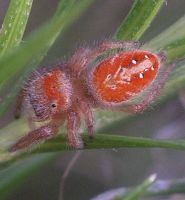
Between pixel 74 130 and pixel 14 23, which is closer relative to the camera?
pixel 14 23

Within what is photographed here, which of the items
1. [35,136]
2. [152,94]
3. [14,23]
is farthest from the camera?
[152,94]

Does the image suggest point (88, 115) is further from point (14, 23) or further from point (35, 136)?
point (14, 23)

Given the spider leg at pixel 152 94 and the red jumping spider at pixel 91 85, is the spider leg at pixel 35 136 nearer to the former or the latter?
the red jumping spider at pixel 91 85

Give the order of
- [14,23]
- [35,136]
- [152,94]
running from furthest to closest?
[152,94] → [35,136] → [14,23]

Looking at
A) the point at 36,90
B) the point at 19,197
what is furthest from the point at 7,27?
the point at 19,197

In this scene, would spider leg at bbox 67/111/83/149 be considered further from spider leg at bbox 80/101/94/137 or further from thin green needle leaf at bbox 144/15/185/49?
thin green needle leaf at bbox 144/15/185/49

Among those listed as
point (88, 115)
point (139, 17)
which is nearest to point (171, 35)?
point (139, 17)

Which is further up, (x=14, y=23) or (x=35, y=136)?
(x=14, y=23)

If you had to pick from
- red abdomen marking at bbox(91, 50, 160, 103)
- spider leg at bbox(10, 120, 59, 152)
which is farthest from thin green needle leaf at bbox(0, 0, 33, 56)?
red abdomen marking at bbox(91, 50, 160, 103)
